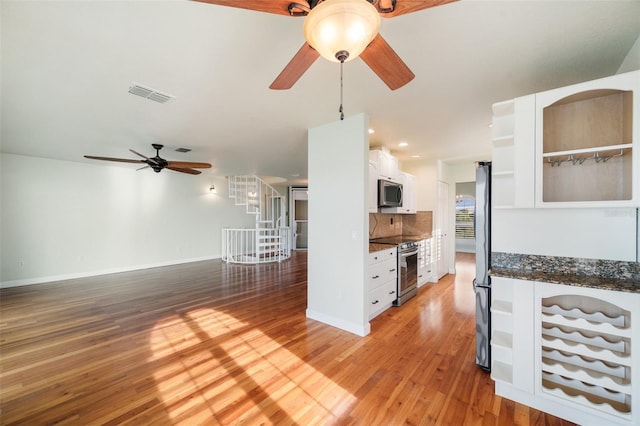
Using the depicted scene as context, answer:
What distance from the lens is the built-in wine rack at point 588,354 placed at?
156cm

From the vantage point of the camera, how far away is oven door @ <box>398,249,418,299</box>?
12.5 ft

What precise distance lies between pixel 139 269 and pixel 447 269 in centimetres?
777

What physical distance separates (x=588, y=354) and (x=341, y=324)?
212 cm

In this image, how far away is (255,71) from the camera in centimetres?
206

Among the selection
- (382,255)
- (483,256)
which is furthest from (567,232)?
(382,255)

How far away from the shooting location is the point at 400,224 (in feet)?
18.7

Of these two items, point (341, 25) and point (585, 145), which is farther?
point (585, 145)

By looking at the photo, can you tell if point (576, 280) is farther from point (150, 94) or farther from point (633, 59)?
point (150, 94)

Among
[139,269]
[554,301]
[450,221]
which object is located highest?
[450,221]

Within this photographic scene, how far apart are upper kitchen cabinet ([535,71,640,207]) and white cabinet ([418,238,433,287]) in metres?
2.62

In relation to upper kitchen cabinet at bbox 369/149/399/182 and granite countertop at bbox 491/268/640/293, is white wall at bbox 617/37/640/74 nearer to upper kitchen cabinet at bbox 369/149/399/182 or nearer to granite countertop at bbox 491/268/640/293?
granite countertop at bbox 491/268/640/293

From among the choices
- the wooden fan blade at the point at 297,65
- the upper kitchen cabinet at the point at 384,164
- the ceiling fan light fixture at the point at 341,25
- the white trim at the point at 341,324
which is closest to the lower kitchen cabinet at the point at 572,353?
the white trim at the point at 341,324

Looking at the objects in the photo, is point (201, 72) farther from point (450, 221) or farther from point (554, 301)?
point (450, 221)

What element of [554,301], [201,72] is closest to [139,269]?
[201,72]
